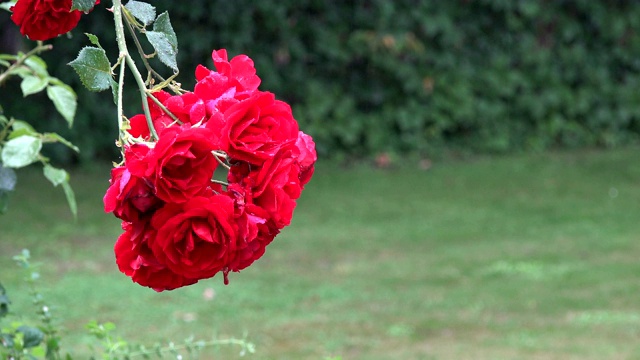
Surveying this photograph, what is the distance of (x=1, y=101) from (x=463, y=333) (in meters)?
4.66

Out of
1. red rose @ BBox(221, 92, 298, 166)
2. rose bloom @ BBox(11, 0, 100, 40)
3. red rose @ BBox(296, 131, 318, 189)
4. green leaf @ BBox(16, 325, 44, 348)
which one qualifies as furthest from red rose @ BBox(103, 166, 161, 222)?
green leaf @ BBox(16, 325, 44, 348)

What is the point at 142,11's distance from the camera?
139 cm

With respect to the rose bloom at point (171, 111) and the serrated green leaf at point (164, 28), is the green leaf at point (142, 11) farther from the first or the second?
the rose bloom at point (171, 111)

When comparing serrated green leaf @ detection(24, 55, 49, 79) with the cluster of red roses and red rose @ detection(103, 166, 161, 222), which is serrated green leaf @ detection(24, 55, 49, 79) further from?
red rose @ detection(103, 166, 161, 222)

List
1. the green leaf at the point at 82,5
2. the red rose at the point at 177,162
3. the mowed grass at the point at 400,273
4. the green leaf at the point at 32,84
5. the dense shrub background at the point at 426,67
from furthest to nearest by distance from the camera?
the dense shrub background at the point at 426,67, the mowed grass at the point at 400,273, the green leaf at the point at 32,84, the green leaf at the point at 82,5, the red rose at the point at 177,162

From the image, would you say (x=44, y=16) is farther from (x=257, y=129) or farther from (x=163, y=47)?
(x=257, y=129)

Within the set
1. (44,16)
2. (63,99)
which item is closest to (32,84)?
(63,99)

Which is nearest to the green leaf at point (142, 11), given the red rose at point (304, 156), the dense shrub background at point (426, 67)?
the red rose at point (304, 156)

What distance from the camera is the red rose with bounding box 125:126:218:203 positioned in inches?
42.2

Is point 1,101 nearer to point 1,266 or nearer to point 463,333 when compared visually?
point 1,266

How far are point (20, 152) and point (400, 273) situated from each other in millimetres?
3813

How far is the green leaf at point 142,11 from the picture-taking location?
4.51 feet

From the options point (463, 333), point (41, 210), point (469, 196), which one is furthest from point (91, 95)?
point (463, 333)

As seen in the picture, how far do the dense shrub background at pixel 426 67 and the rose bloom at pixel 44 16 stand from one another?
6.61 m
